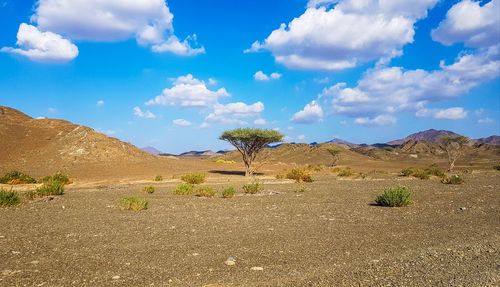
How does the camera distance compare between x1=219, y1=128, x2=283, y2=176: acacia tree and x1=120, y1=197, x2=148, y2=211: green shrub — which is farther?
x1=219, y1=128, x2=283, y2=176: acacia tree

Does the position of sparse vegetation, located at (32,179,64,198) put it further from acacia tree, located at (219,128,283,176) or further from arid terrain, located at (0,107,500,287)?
acacia tree, located at (219,128,283,176)

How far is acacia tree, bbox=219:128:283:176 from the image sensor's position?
49.0m

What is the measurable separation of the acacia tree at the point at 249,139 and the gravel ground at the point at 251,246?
3213 centimetres

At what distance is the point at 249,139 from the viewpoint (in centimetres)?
4984

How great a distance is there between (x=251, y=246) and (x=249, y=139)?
40.1m

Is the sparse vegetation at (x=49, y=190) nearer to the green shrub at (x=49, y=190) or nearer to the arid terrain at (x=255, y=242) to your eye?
the green shrub at (x=49, y=190)

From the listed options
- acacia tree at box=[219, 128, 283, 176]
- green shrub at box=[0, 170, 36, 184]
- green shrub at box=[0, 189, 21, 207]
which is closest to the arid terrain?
green shrub at box=[0, 189, 21, 207]

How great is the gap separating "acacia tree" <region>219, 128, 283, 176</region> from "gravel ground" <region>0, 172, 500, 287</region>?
32135mm

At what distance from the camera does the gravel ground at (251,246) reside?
7086 millimetres

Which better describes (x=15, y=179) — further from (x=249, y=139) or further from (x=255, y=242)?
(x=255, y=242)

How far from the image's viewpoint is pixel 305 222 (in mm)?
13383

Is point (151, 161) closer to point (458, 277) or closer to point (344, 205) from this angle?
point (344, 205)

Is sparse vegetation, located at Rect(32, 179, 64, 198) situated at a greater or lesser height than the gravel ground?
greater

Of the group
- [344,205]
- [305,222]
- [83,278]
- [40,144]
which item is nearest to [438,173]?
[344,205]
